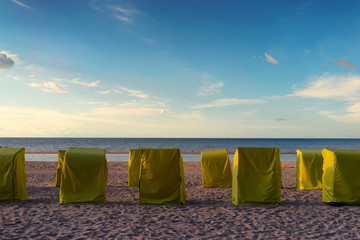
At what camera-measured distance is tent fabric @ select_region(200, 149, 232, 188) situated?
14.9 meters

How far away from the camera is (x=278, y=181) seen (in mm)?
10844

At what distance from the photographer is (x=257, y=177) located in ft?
36.0

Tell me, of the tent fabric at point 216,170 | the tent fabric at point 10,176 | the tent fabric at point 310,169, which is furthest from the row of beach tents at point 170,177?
the tent fabric at point 216,170

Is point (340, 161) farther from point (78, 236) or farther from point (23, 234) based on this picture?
point (23, 234)

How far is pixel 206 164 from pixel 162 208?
493 centimetres

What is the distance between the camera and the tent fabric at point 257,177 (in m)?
10.9

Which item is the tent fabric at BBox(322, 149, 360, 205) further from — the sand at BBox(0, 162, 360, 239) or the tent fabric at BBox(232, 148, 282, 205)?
the tent fabric at BBox(232, 148, 282, 205)

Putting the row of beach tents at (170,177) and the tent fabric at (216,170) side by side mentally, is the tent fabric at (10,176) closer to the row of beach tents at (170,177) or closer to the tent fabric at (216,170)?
the row of beach tents at (170,177)

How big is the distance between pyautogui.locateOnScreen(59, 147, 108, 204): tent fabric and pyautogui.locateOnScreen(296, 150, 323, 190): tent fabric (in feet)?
30.5

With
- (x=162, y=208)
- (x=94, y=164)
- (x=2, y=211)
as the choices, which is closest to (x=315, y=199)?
(x=162, y=208)

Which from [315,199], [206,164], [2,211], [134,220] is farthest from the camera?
[206,164]

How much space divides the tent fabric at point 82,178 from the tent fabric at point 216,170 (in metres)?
5.69

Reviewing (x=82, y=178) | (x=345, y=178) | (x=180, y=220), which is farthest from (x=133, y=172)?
(x=345, y=178)

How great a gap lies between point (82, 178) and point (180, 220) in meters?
4.09
